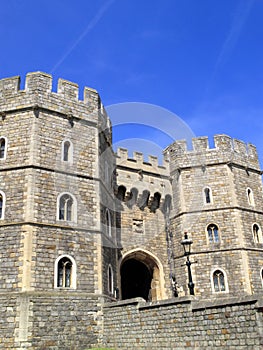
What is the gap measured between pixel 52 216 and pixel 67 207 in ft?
2.70

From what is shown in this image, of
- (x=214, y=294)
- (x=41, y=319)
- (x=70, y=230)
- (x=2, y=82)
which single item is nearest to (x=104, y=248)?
(x=70, y=230)

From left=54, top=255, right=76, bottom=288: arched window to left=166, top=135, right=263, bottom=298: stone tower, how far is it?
7.53 m

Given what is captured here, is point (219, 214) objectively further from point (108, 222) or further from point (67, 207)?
point (67, 207)

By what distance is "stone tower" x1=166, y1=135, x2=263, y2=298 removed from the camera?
18.8 metres

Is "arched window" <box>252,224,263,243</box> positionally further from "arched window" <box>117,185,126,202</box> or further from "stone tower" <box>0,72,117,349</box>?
"stone tower" <box>0,72,117,349</box>

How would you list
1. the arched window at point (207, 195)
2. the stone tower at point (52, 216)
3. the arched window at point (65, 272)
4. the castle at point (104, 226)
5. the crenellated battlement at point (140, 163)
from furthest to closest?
1. the crenellated battlement at point (140, 163)
2. the arched window at point (207, 195)
3. the arched window at point (65, 272)
4. the stone tower at point (52, 216)
5. the castle at point (104, 226)

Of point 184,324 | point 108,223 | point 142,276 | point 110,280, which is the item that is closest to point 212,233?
point 142,276

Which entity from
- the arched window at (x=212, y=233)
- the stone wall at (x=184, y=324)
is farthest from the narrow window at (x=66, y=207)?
the arched window at (x=212, y=233)

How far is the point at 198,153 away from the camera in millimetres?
21766

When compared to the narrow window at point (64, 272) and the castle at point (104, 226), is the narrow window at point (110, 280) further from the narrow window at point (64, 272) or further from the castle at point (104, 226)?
the narrow window at point (64, 272)

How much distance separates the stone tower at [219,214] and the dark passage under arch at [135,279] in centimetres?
226

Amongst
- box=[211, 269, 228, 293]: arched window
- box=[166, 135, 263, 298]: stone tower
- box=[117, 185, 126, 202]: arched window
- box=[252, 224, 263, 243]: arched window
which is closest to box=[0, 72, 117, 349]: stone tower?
box=[117, 185, 126, 202]: arched window

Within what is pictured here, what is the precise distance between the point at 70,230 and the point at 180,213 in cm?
800

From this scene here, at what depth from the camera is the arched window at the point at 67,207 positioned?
48.4 ft
